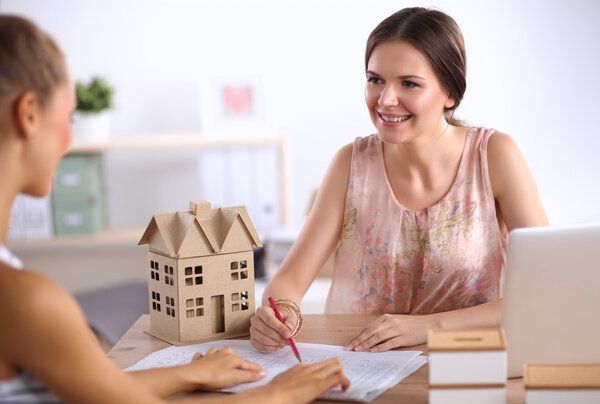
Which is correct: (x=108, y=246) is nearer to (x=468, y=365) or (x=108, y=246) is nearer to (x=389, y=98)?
(x=389, y=98)

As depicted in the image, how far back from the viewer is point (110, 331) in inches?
119

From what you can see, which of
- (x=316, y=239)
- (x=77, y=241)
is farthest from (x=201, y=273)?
(x=77, y=241)

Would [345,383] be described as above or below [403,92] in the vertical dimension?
below

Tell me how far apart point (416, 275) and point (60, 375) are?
1.14 m

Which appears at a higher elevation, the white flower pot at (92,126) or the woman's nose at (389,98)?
the woman's nose at (389,98)

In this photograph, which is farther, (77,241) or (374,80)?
→ (77,241)

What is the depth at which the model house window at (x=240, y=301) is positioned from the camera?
4.74ft

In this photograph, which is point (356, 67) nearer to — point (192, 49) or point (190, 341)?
point (192, 49)

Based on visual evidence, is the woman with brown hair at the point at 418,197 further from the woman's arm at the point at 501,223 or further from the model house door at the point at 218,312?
the model house door at the point at 218,312

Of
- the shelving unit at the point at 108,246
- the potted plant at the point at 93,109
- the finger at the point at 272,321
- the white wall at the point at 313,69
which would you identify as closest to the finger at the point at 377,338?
the finger at the point at 272,321

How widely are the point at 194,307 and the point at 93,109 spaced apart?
2219 millimetres

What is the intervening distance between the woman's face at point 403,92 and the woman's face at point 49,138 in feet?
3.03

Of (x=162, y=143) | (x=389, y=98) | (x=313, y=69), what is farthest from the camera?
(x=313, y=69)

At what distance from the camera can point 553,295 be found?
3.71 ft
